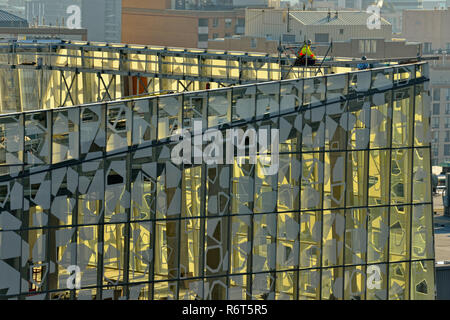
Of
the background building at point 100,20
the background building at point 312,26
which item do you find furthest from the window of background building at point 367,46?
the background building at point 100,20

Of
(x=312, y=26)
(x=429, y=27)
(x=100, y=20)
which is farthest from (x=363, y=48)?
(x=100, y=20)

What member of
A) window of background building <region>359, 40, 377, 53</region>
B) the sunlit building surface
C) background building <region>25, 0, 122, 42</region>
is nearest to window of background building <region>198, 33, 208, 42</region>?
background building <region>25, 0, 122, 42</region>

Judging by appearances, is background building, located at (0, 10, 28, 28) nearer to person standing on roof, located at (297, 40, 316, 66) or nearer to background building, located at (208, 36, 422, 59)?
background building, located at (208, 36, 422, 59)

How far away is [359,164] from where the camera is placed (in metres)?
42.8

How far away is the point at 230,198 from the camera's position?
1594 inches

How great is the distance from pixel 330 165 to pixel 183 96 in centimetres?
584

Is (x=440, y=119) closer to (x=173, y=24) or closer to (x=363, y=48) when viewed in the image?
(x=363, y=48)

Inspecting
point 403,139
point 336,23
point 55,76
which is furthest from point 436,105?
point 403,139

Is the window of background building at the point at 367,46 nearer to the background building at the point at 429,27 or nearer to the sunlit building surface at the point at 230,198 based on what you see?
the background building at the point at 429,27

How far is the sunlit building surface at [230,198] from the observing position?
36781 mm

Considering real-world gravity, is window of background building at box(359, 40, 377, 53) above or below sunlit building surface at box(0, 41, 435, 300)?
above

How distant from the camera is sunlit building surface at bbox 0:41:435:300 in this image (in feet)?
121

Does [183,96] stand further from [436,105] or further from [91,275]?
[436,105]

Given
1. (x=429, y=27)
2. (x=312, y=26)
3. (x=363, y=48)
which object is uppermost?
(x=429, y=27)
